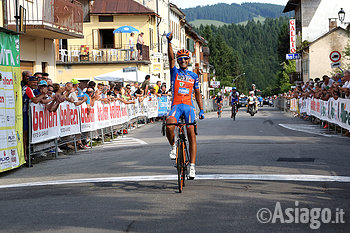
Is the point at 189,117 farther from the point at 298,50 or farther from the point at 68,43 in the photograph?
the point at 298,50

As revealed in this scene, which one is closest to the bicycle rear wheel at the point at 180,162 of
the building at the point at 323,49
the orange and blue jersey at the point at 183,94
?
the orange and blue jersey at the point at 183,94

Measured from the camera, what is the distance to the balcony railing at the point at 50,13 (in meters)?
26.6

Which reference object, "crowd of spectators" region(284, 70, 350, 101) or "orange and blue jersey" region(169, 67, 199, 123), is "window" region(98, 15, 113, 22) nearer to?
"crowd of spectators" region(284, 70, 350, 101)

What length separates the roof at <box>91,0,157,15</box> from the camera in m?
53.9

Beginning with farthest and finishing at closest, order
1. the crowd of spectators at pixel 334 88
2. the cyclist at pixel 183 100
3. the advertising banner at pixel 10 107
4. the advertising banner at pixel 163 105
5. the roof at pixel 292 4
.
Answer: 1. the roof at pixel 292 4
2. the advertising banner at pixel 163 105
3. the crowd of spectators at pixel 334 88
4. the advertising banner at pixel 10 107
5. the cyclist at pixel 183 100

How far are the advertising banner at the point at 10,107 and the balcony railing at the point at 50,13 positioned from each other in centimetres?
1346

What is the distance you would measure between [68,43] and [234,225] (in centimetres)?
4835

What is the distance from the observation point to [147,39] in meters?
55.1

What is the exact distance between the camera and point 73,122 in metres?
17.0

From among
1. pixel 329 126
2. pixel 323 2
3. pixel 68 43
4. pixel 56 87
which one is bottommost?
pixel 329 126

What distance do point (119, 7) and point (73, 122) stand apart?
38805mm

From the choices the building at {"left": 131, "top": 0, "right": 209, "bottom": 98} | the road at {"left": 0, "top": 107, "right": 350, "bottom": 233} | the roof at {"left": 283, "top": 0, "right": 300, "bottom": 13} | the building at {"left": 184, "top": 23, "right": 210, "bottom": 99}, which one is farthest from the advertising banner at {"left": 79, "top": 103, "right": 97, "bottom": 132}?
the roof at {"left": 283, "top": 0, "right": 300, "bottom": 13}

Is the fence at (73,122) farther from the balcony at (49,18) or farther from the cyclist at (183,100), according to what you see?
the balcony at (49,18)

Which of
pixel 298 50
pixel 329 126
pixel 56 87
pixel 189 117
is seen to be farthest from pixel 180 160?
pixel 298 50
